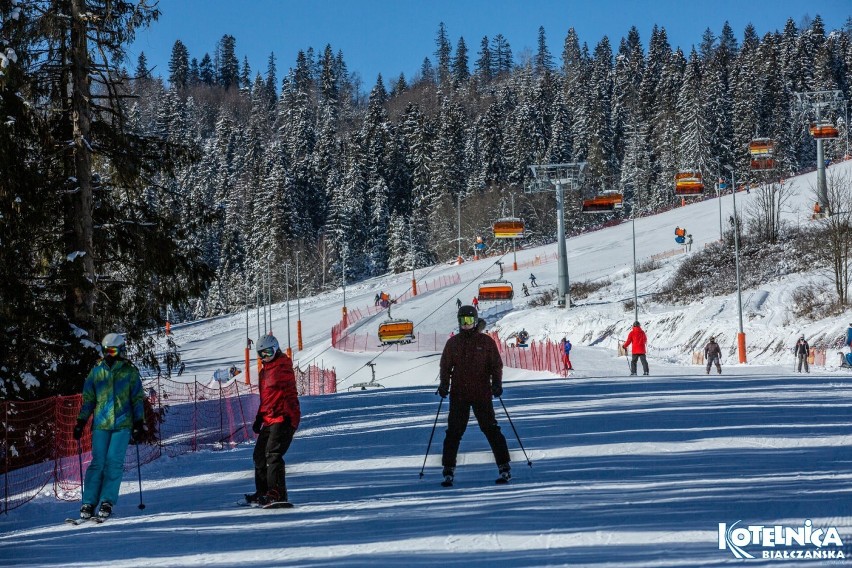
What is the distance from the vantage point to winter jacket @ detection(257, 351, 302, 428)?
28.9 ft

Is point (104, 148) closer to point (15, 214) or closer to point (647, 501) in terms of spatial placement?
point (15, 214)

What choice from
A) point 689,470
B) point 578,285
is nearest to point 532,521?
point 689,470

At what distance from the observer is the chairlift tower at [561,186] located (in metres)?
56.8

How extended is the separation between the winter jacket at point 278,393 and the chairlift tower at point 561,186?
47.3 m

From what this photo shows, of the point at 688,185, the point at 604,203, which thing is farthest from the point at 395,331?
the point at 688,185

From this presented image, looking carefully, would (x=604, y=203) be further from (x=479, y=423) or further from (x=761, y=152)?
(x=479, y=423)

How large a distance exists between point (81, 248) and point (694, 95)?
10361 centimetres

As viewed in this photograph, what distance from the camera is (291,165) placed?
131 meters

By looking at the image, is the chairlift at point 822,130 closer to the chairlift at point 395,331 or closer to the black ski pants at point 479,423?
the chairlift at point 395,331

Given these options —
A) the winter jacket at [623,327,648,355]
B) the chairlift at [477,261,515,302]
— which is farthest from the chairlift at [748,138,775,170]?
the winter jacket at [623,327,648,355]

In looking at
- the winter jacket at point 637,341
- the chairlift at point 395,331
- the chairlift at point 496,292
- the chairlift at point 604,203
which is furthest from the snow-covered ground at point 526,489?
the chairlift at point 604,203

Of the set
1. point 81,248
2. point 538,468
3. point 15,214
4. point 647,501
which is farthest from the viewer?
point 81,248

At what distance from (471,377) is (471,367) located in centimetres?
10

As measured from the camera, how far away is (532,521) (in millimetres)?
7492
